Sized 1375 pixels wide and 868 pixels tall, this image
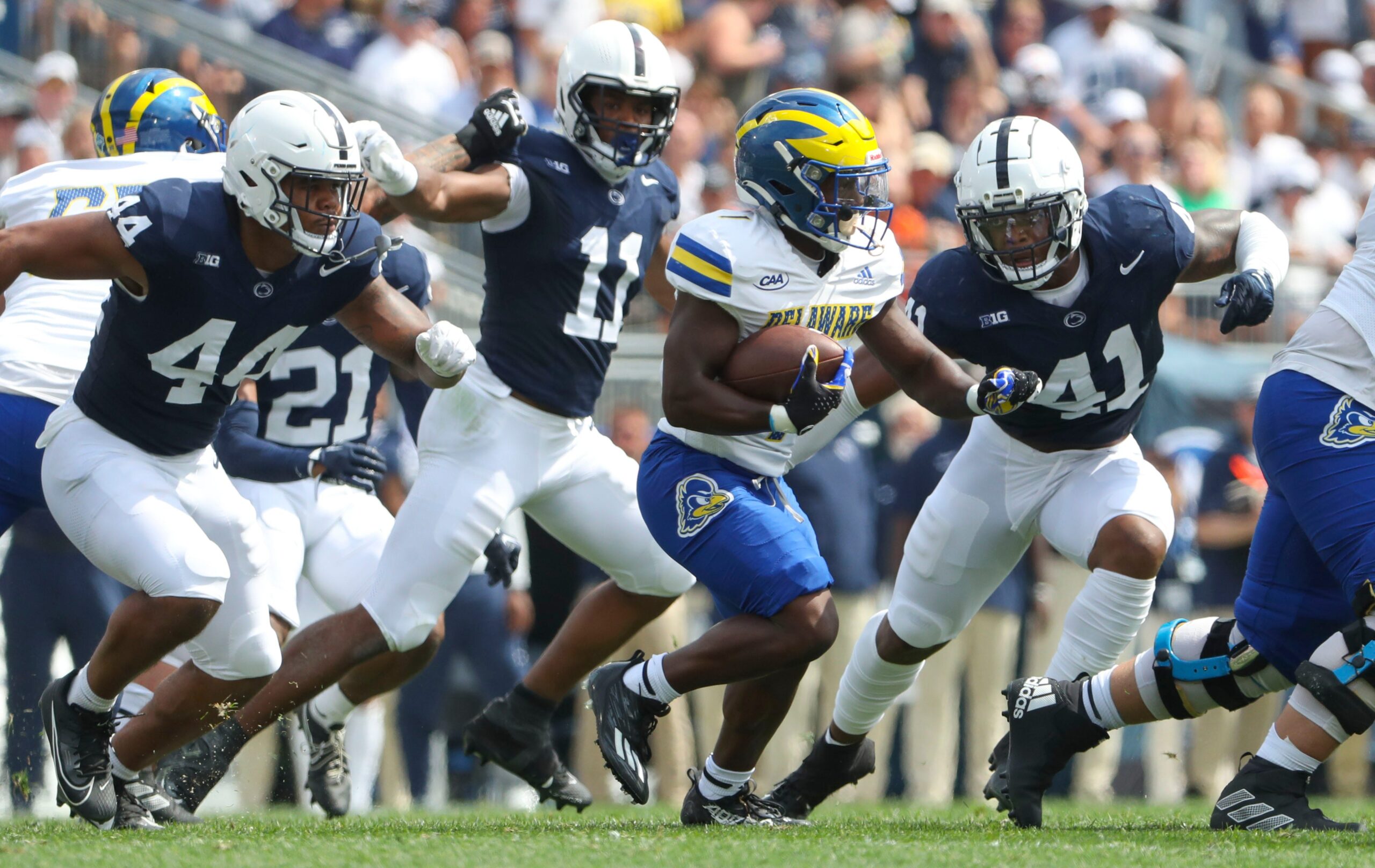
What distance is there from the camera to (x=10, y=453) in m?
5.23

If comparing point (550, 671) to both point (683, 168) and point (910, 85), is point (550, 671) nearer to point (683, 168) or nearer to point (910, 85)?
point (683, 168)

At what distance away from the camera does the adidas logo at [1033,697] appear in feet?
15.7

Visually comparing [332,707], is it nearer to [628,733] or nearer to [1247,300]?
[628,733]

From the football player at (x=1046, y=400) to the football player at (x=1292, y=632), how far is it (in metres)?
0.22

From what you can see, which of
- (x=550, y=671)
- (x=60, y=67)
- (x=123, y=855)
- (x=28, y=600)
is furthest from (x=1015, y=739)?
(x=60, y=67)

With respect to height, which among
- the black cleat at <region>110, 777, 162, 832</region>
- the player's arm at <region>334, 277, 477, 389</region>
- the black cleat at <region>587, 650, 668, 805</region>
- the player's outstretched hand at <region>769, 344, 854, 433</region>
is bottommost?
the black cleat at <region>110, 777, 162, 832</region>

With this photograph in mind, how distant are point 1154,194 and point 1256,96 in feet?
22.6

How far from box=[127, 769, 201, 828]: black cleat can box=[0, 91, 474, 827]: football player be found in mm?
58

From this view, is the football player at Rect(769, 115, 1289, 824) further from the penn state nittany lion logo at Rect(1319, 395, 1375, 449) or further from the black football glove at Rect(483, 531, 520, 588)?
the black football glove at Rect(483, 531, 520, 588)

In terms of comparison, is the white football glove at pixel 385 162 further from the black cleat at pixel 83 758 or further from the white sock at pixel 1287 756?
the white sock at pixel 1287 756

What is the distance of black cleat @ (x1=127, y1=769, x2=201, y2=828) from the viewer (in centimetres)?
512

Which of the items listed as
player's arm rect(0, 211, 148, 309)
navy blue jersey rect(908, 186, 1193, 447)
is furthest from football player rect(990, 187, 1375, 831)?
player's arm rect(0, 211, 148, 309)

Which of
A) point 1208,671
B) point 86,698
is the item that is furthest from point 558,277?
point 1208,671

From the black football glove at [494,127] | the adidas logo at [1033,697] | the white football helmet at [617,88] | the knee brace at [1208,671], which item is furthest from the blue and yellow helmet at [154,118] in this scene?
the knee brace at [1208,671]
